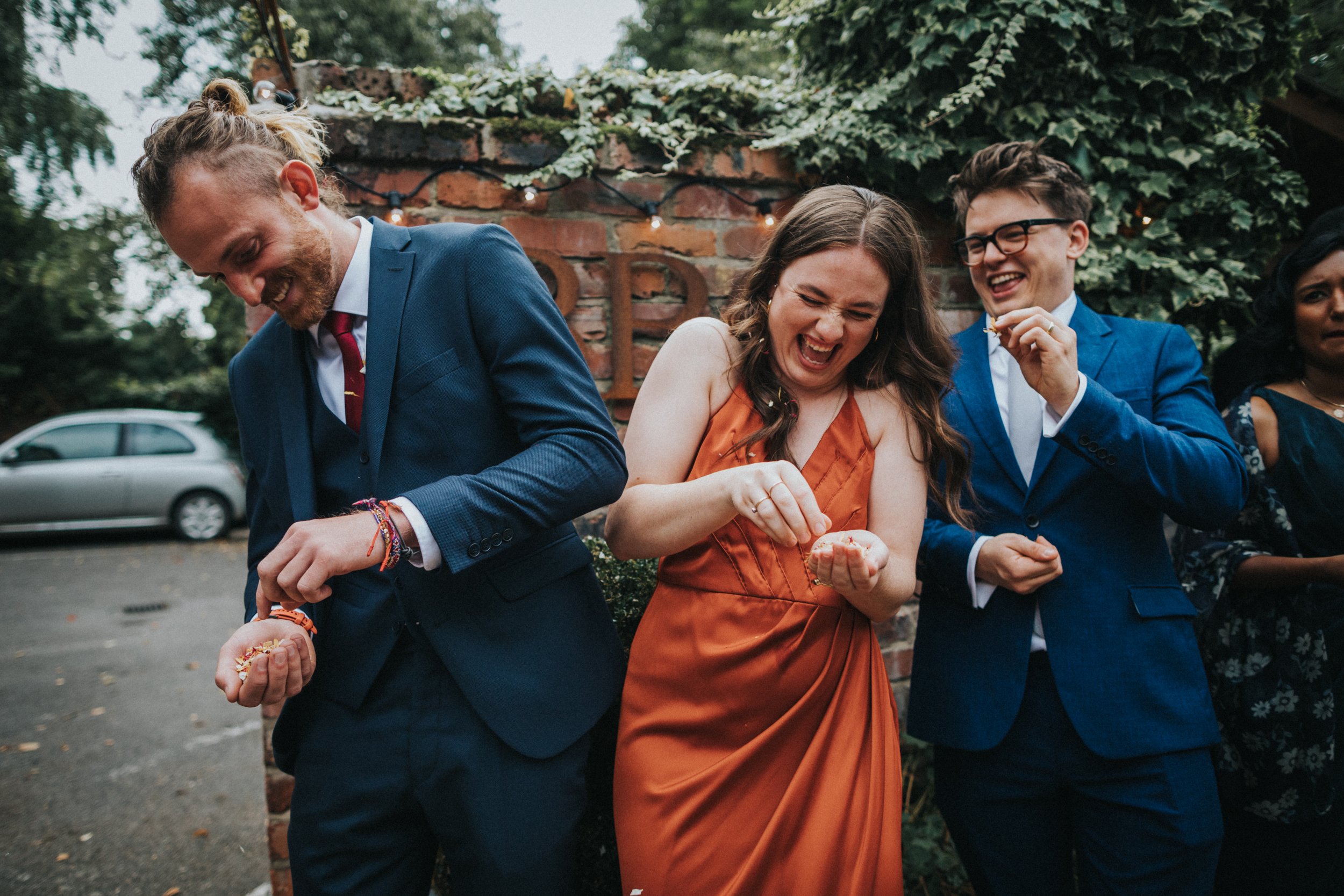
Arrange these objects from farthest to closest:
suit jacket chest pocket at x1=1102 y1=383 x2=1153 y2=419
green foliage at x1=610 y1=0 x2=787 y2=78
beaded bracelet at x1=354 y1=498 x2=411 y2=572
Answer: green foliage at x1=610 y1=0 x2=787 y2=78, suit jacket chest pocket at x1=1102 y1=383 x2=1153 y2=419, beaded bracelet at x1=354 y1=498 x2=411 y2=572

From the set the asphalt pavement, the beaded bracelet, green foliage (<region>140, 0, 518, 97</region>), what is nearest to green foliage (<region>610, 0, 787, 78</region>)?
green foliage (<region>140, 0, 518, 97</region>)

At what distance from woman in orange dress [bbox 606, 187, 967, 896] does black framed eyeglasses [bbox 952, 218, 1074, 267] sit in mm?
315

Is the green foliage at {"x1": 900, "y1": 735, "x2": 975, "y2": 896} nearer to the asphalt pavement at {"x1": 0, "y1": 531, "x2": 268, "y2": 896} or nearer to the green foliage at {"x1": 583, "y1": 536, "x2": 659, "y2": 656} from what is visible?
the green foliage at {"x1": 583, "y1": 536, "x2": 659, "y2": 656}

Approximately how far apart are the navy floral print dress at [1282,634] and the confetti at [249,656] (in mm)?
2377

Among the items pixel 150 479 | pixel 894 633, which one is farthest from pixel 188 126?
pixel 150 479

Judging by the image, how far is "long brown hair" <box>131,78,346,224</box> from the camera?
1.44 metres

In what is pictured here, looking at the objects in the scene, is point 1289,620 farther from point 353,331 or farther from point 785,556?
point 353,331

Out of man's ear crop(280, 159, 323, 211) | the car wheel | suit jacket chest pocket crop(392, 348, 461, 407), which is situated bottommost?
the car wheel

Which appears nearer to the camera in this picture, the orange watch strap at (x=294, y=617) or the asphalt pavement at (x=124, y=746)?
the orange watch strap at (x=294, y=617)

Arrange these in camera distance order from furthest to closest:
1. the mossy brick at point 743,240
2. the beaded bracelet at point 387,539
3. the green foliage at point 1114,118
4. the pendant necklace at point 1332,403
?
the mossy brick at point 743,240 < the green foliage at point 1114,118 < the pendant necklace at point 1332,403 < the beaded bracelet at point 387,539

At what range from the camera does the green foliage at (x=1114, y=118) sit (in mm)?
2959

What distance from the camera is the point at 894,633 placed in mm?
3178

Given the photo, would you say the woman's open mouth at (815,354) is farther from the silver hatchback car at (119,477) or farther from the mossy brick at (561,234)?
the silver hatchback car at (119,477)

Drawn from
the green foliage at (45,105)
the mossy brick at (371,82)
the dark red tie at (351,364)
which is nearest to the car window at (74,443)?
the green foliage at (45,105)
